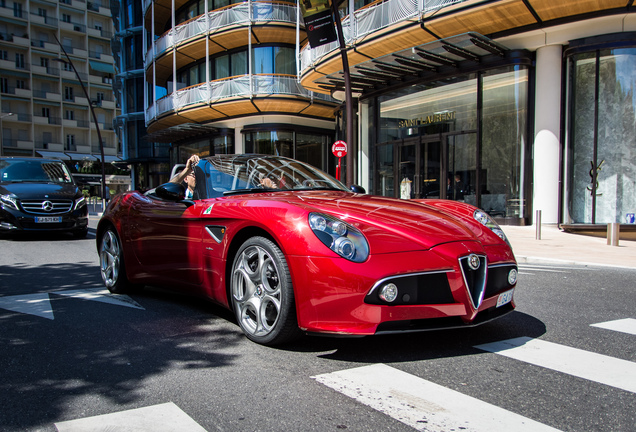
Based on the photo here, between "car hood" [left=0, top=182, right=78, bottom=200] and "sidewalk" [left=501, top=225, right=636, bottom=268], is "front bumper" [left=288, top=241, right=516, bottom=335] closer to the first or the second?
"sidewalk" [left=501, top=225, right=636, bottom=268]

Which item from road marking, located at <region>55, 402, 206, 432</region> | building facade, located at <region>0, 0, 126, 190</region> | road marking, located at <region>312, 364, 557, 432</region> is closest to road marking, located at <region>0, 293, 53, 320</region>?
road marking, located at <region>55, 402, 206, 432</region>

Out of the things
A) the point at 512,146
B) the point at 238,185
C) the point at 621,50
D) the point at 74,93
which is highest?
the point at 74,93

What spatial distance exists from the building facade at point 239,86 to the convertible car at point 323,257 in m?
19.4

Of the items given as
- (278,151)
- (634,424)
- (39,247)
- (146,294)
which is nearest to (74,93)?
(278,151)

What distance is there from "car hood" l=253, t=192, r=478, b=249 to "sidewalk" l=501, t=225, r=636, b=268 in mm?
5274

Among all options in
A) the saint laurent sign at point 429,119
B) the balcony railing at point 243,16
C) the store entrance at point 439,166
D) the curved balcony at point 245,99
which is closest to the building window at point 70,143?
the curved balcony at point 245,99

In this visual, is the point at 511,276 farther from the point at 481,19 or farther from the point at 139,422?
the point at 481,19

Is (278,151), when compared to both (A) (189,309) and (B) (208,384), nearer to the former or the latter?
(A) (189,309)

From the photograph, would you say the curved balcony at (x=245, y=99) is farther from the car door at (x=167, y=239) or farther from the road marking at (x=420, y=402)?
the road marking at (x=420, y=402)

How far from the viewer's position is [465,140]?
16.0 meters

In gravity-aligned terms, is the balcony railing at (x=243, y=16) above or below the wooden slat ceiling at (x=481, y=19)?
above

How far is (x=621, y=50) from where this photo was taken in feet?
43.8

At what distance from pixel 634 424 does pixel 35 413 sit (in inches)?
106

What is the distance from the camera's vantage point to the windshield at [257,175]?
14.1ft
